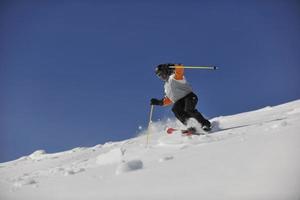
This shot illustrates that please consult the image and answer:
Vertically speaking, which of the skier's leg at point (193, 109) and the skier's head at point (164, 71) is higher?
the skier's head at point (164, 71)

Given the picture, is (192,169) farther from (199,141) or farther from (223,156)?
(199,141)

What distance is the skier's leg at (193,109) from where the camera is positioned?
895cm

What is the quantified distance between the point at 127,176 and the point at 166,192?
2.75 feet

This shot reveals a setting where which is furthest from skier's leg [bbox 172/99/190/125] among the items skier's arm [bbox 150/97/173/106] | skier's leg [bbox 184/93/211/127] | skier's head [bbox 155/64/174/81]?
skier's head [bbox 155/64/174/81]

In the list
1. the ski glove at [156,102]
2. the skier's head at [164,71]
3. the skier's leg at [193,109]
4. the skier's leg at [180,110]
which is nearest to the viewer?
the skier's leg at [193,109]

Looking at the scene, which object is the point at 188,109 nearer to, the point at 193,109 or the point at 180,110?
the point at 193,109

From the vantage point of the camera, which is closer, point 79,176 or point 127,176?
point 127,176

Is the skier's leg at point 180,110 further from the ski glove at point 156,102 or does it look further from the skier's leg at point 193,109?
the ski glove at point 156,102

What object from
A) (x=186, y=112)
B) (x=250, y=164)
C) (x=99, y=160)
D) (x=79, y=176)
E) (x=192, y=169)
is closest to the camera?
(x=250, y=164)

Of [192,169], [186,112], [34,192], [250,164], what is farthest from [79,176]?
[186,112]

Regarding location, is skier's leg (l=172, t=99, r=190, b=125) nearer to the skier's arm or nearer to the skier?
the skier

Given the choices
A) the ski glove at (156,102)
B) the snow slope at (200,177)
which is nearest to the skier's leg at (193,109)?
the ski glove at (156,102)

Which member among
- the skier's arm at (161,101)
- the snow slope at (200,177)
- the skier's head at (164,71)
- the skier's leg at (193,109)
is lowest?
the snow slope at (200,177)

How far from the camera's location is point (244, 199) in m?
3.21
